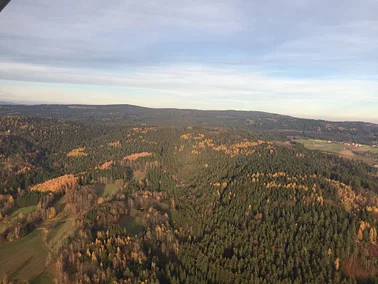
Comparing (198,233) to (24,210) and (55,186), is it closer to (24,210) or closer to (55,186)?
(24,210)

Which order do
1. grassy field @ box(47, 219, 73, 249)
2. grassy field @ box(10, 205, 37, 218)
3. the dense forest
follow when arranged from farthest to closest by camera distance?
1. grassy field @ box(10, 205, 37, 218)
2. grassy field @ box(47, 219, 73, 249)
3. the dense forest

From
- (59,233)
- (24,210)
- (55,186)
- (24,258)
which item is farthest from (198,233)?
(55,186)

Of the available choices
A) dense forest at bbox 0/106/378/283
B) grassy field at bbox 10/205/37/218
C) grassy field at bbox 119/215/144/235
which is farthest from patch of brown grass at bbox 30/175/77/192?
grassy field at bbox 119/215/144/235

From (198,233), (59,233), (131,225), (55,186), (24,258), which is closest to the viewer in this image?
(24,258)

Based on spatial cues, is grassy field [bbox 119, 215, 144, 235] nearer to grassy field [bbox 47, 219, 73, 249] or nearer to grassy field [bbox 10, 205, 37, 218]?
grassy field [bbox 47, 219, 73, 249]

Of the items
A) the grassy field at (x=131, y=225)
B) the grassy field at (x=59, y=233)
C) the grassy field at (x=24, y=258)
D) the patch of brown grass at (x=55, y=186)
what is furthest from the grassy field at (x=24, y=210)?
the grassy field at (x=131, y=225)

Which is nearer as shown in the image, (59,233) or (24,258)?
(24,258)

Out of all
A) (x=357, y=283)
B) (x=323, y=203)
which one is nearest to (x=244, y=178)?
(x=323, y=203)

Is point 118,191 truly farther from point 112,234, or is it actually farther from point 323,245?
point 323,245
